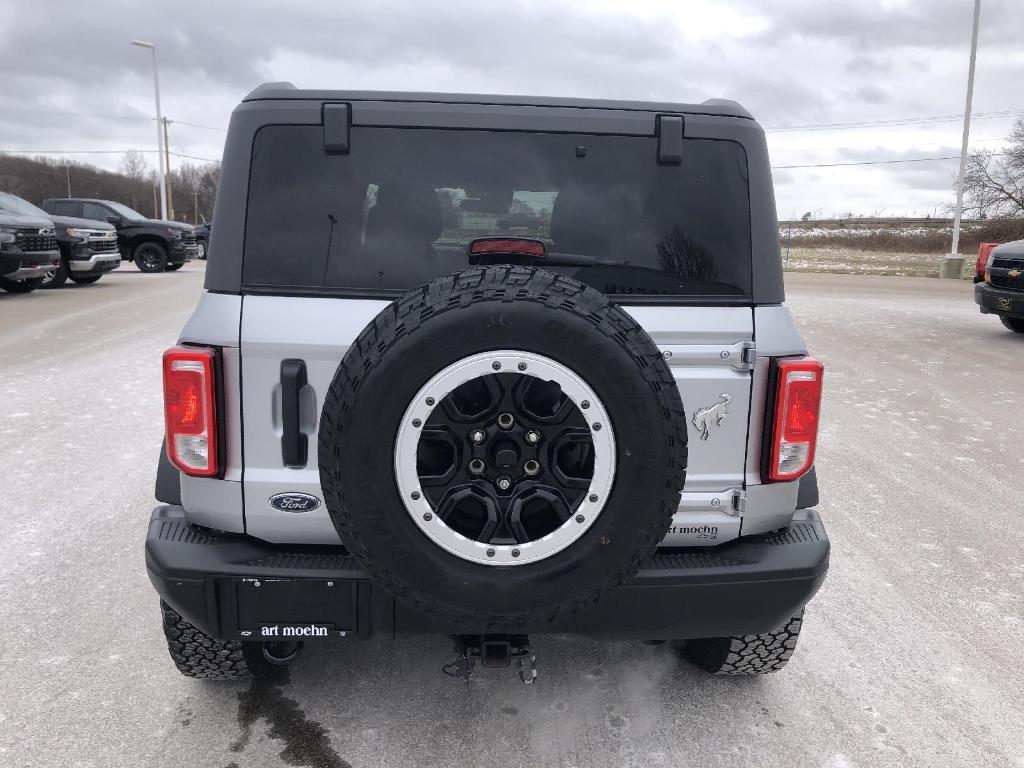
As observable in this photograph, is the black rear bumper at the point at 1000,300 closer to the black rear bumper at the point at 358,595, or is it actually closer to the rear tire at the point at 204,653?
the black rear bumper at the point at 358,595

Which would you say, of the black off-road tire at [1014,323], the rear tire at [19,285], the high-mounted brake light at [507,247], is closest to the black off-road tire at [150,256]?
the rear tire at [19,285]

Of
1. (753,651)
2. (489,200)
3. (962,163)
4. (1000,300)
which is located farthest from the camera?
(962,163)

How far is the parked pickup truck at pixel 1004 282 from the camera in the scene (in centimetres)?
1076

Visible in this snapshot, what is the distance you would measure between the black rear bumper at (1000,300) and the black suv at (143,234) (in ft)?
62.0

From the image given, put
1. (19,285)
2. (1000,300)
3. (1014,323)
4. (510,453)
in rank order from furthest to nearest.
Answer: (19,285), (1014,323), (1000,300), (510,453)

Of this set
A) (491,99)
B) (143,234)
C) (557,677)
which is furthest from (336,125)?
(143,234)

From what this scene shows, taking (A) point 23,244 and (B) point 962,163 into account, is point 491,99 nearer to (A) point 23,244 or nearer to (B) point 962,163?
(A) point 23,244

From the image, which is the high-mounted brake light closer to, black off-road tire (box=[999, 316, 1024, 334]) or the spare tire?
the spare tire

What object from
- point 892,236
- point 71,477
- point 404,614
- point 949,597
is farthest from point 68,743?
point 892,236

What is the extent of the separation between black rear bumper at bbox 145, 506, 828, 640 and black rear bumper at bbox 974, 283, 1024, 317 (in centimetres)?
1037

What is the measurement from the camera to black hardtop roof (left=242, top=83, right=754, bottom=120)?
231 centimetres

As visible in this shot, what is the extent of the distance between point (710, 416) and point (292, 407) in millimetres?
1172

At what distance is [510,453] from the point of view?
197 centimetres

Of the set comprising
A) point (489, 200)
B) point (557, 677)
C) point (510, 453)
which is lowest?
point (557, 677)
